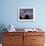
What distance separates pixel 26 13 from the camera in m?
4.48

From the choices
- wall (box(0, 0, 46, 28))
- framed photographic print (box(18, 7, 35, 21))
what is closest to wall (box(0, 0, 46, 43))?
wall (box(0, 0, 46, 28))

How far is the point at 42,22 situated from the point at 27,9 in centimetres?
68

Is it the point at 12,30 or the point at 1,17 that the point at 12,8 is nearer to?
the point at 1,17

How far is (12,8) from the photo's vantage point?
14.7ft

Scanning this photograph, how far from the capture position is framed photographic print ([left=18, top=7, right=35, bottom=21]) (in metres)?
4.46

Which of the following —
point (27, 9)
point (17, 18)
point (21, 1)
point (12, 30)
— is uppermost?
point (21, 1)

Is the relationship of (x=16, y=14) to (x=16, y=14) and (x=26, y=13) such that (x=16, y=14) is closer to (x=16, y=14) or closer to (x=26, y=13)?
(x=16, y=14)

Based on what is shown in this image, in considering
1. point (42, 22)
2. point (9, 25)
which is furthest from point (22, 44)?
point (42, 22)

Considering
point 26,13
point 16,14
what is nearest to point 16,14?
point 16,14

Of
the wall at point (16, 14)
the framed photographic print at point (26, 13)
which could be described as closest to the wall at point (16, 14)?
the wall at point (16, 14)

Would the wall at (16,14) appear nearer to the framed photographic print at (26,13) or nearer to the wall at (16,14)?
the wall at (16,14)

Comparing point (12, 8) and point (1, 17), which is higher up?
point (12, 8)

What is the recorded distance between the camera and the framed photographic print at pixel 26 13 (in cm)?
446

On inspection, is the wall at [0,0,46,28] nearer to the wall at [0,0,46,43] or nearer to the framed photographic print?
the wall at [0,0,46,43]
